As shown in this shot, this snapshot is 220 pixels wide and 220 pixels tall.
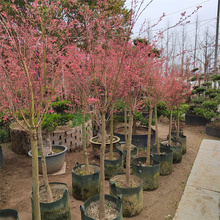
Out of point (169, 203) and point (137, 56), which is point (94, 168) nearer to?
point (169, 203)

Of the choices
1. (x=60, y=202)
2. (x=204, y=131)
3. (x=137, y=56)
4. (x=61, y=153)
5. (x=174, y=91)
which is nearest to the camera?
(x=60, y=202)

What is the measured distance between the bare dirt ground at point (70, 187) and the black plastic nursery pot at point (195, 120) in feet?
11.0

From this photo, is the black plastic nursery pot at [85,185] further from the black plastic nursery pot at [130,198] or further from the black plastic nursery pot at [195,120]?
the black plastic nursery pot at [195,120]

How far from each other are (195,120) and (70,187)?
7.01 meters

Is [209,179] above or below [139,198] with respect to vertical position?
below

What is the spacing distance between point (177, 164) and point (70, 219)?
2999 millimetres

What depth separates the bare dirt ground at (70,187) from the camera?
2.81m

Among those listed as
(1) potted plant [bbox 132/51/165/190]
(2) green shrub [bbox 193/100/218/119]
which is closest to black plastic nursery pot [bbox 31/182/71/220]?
(1) potted plant [bbox 132/51/165/190]

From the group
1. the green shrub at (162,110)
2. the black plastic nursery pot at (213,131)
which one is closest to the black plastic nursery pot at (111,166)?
the green shrub at (162,110)

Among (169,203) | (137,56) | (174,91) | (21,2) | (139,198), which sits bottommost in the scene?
(169,203)

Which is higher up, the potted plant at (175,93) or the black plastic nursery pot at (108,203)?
the potted plant at (175,93)

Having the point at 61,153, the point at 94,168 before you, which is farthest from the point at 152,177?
the point at 61,153

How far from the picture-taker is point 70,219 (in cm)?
254

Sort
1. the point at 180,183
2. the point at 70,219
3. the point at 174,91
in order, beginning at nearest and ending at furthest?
the point at 70,219
the point at 180,183
the point at 174,91
